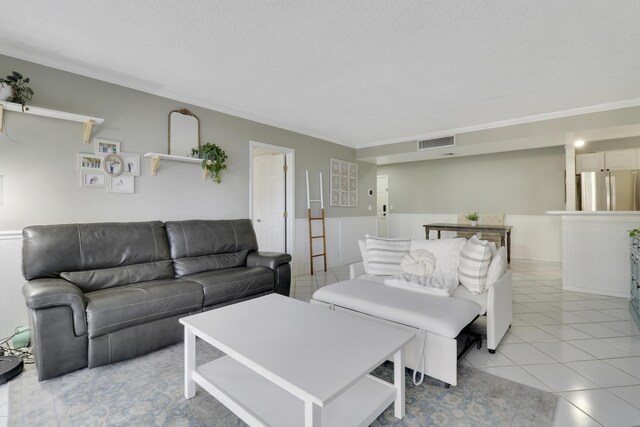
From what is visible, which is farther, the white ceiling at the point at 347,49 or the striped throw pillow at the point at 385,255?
the striped throw pillow at the point at 385,255

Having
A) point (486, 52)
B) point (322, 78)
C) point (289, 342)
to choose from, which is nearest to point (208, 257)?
point (289, 342)

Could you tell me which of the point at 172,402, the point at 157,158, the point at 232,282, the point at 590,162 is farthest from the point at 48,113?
the point at 590,162

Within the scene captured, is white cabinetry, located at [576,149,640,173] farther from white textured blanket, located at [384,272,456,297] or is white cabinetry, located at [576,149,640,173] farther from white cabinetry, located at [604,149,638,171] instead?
white textured blanket, located at [384,272,456,297]

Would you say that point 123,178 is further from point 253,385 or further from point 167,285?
point 253,385

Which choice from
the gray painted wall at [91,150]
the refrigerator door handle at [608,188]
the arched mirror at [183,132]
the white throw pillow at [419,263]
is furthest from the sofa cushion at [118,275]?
the refrigerator door handle at [608,188]

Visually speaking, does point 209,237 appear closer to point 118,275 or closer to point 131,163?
point 118,275

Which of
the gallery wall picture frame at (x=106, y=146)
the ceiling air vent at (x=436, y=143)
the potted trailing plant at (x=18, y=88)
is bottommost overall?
the gallery wall picture frame at (x=106, y=146)

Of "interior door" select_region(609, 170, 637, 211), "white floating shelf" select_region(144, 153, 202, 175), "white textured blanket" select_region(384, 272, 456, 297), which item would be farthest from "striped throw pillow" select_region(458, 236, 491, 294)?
"interior door" select_region(609, 170, 637, 211)

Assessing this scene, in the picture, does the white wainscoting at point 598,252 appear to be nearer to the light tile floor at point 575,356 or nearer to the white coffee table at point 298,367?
the light tile floor at point 575,356

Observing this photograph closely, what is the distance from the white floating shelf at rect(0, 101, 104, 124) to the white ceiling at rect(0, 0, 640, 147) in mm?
476

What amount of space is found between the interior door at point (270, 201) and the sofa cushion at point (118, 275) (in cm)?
217

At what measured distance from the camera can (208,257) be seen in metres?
3.26

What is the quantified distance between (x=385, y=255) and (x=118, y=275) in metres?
2.44

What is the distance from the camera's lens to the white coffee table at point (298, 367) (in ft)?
4.02
